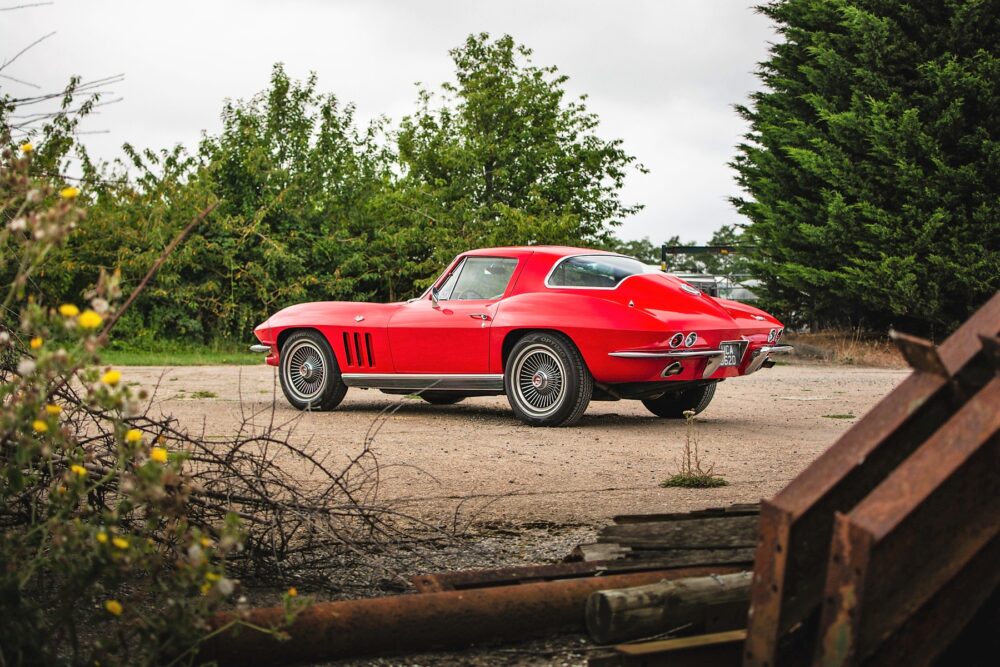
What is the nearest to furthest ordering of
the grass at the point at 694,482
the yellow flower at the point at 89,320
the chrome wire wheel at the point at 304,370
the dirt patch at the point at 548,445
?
the yellow flower at the point at 89,320 < the dirt patch at the point at 548,445 < the grass at the point at 694,482 < the chrome wire wheel at the point at 304,370

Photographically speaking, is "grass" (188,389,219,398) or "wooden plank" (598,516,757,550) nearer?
"wooden plank" (598,516,757,550)

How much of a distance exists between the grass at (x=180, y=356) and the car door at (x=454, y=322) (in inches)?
332

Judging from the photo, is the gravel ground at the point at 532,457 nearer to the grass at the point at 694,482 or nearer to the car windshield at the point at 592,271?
the grass at the point at 694,482

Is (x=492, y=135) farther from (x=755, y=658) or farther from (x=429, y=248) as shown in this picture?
(x=755, y=658)

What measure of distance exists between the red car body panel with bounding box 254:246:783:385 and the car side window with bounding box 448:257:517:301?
3.4 inches

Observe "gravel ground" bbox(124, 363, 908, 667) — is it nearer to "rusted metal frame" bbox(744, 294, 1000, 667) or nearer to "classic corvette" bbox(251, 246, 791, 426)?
"classic corvette" bbox(251, 246, 791, 426)

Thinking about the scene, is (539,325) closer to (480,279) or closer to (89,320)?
(480,279)

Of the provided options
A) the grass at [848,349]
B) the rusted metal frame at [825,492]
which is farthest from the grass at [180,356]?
the rusted metal frame at [825,492]

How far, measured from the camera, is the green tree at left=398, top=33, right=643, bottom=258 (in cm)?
3002

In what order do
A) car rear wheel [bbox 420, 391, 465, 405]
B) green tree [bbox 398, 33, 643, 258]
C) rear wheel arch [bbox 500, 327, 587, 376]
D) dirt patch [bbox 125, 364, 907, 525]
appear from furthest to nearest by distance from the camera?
1. green tree [bbox 398, 33, 643, 258]
2. car rear wheel [bbox 420, 391, 465, 405]
3. rear wheel arch [bbox 500, 327, 587, 376]
4. dirt patch [bbox 125, 364, 907, 525]

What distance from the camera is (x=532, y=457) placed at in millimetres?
7703

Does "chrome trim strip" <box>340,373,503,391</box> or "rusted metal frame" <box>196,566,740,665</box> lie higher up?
"chrome trim strip" <box>340,373,503,391</box>

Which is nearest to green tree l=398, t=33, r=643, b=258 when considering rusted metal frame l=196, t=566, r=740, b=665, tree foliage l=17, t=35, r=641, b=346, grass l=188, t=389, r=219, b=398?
tree foliage l=17, t=35, r=641, b=346

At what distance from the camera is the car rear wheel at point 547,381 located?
948 cm
